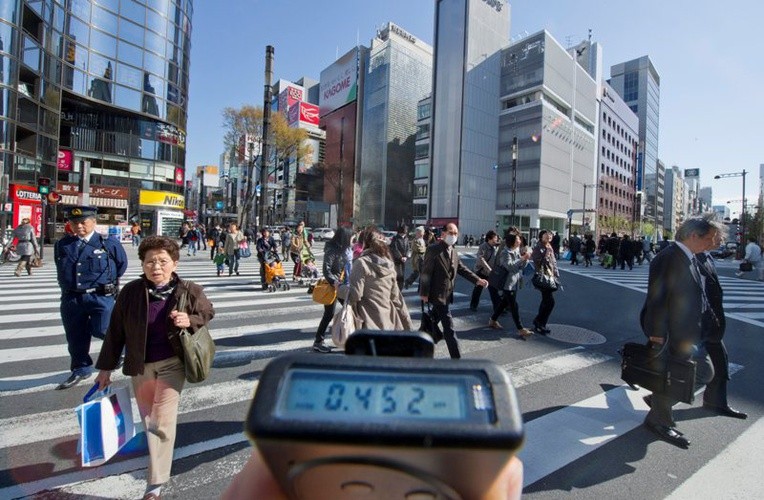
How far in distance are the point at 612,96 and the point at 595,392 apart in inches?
3501

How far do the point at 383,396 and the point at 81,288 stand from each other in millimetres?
4751

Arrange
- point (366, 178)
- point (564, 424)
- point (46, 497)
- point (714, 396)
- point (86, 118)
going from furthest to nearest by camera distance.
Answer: point (366, 178)
point (86, 118)
point (714, 396)
point (564, 424)
point (46, 497)

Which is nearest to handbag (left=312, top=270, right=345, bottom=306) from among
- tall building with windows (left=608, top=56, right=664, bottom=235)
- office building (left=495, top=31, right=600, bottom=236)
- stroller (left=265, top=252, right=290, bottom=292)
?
stroller (left=265, top=252, right=290, bottom=292)

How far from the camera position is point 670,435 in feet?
11.2

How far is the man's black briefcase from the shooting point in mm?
3303

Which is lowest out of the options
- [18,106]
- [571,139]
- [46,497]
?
[46,497]

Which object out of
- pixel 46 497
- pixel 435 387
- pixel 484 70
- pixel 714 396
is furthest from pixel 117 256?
pixel 484 70

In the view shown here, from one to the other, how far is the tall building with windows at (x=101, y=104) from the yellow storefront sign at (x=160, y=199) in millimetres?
82

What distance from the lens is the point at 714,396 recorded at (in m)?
4.01

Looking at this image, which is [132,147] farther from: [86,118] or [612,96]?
[612,96]

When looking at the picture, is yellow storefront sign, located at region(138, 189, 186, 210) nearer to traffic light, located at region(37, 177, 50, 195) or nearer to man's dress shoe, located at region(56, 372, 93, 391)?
traffic light, located at region(37, 177, 50, 195)

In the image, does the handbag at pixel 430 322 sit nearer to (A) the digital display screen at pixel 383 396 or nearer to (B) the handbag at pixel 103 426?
(B) the handbag at pixel 103 426

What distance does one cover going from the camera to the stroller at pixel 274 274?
1087 centimetres

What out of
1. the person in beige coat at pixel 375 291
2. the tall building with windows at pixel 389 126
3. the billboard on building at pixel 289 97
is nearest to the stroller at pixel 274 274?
the person in beige coat at pixel 375 291
